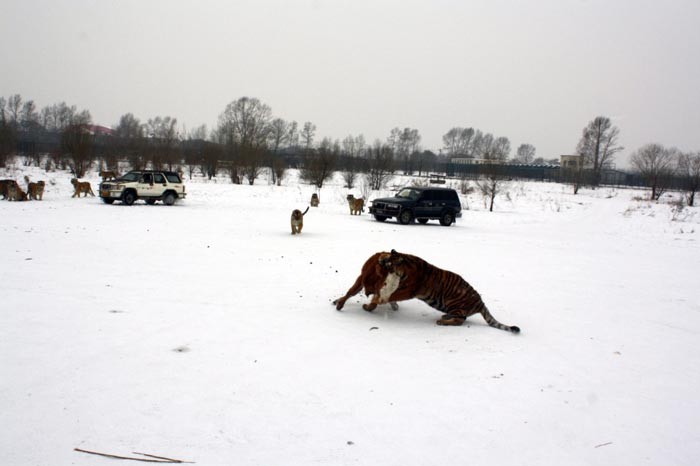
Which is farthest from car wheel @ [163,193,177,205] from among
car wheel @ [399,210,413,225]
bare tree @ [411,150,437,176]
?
bare tree @ [411,150,437,176]

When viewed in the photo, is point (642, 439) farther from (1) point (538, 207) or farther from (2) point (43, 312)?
(1) point (538, 207)

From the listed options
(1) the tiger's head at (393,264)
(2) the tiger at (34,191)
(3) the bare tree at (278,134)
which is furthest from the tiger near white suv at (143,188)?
(3) the bare tree at (278,134)

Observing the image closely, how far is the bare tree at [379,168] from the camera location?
4210cm

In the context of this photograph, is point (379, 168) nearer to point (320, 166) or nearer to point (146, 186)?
point (320, 166)

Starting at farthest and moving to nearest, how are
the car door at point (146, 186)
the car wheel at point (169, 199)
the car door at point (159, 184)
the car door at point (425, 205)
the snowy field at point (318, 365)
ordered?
the car wheel at point (169, 199)
the car door at point (159, 184)
the car door at point (146, 186)
the car door at point (425, 205)
the snowy field at point (318, 365)

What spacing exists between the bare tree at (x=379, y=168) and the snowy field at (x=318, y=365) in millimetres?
31305

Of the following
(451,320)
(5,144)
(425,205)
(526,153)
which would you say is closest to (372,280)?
(451,320)

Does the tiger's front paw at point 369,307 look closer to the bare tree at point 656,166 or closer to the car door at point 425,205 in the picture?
the car door at point 425,205

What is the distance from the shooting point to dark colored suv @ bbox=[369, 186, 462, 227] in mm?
21391

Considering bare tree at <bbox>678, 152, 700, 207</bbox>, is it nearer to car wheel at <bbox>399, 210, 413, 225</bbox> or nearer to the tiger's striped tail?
car wheel at <bbox>399, 210, 413, 225</bbox>

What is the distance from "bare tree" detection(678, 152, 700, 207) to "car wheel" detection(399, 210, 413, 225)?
3465cm

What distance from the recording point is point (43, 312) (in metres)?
6.10

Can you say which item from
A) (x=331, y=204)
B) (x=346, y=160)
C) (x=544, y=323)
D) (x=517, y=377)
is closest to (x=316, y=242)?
(x=544, y=323)

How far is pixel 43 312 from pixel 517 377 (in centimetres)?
621
